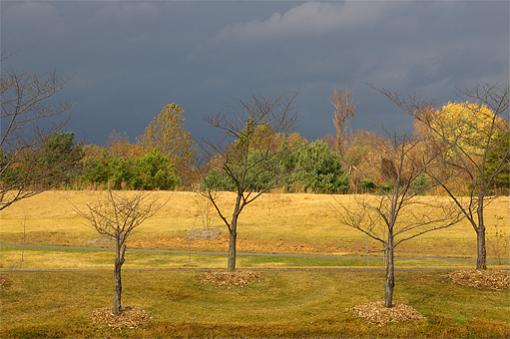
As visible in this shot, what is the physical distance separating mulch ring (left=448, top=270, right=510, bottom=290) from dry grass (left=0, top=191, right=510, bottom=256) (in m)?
13.6

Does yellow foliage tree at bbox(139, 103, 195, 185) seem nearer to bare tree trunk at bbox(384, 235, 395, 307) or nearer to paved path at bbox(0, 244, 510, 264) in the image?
paved path at bbox(0, 244, 510, 264)

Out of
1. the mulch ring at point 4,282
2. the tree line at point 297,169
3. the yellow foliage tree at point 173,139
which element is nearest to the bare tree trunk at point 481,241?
the tree line at point 297,169

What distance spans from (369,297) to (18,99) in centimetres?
1647

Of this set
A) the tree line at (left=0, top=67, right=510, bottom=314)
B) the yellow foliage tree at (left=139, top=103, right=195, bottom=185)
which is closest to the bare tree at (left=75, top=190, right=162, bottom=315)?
A: the tree line at (left=0, top=67, right=510, bottom=314)

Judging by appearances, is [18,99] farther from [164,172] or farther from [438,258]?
[164,172]

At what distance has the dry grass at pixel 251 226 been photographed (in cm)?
4259

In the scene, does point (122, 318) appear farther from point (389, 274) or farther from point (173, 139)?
point (173, 139)

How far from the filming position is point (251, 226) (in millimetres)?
50031

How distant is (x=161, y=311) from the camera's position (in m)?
21.6

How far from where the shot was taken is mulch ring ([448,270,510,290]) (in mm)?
25266

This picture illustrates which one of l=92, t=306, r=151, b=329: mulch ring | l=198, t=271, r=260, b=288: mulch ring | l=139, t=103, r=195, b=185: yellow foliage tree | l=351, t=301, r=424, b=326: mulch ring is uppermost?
l=139, t=103, r=195, b=185: yellow foliage tree

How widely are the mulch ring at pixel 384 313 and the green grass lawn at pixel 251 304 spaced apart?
0.37 metres

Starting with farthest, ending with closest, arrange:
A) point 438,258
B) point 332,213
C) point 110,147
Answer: point 110,147 < point 332,213 < point 438,258

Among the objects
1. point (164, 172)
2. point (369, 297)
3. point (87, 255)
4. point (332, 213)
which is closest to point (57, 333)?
point (369, 297)
